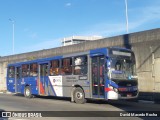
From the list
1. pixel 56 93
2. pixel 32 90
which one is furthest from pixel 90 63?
pixel 32 90

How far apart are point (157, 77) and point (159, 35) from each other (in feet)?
8.95

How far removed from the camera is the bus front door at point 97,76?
18061mm

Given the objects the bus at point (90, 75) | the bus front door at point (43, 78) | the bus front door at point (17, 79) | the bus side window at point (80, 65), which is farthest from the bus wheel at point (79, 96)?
the bus front door at point (17, 79)

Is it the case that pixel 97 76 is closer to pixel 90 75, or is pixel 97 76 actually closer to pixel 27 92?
pixel 90 75

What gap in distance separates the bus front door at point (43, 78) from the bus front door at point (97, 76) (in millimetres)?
5402

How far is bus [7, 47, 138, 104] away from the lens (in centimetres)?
1778

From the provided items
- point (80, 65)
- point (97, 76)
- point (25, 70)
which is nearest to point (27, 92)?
point (25, 70)

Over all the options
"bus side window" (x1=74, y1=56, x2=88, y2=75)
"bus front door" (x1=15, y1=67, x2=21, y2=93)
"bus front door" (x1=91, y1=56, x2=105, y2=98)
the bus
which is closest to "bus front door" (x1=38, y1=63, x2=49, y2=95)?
the bus

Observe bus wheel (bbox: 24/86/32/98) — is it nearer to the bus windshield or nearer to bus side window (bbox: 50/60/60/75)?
bus side window (bbox: 50/60/60/75)

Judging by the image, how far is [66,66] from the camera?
68.9 feet

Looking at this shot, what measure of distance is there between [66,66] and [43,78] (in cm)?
312

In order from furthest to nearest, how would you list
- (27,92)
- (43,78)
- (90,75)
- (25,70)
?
(25,70) < (27,92) < (43,78) < (90,75)

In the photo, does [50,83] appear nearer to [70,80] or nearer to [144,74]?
[70,80]

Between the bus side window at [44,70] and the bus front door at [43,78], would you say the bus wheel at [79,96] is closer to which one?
the bus front door at [43,78]
